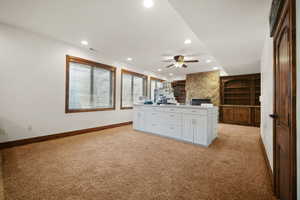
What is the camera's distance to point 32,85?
3.13 m

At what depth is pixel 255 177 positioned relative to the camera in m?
1.83

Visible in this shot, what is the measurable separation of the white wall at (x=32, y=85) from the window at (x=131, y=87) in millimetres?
1989

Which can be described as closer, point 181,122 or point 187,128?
point 187,128

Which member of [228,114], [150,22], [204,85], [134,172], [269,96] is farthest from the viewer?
[204,85]

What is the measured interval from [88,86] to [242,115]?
6715mm

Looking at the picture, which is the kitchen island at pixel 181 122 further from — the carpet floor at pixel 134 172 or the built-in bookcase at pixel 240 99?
the built-in bookcase at pixel 240 99

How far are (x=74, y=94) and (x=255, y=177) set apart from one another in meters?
4.66

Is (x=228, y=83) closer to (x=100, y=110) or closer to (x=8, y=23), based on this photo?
(x=100, y=110)

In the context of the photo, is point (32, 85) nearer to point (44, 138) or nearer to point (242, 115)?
point (44, 138)

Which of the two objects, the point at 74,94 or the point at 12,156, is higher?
the point at 74,94

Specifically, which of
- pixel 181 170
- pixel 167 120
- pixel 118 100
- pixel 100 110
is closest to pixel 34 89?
pixel 100 110

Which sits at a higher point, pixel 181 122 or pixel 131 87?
pixel 131 87

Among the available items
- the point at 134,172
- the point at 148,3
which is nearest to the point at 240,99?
the point at 148,3

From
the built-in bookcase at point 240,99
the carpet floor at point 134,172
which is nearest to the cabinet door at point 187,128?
the carpet floor at point 134,172
